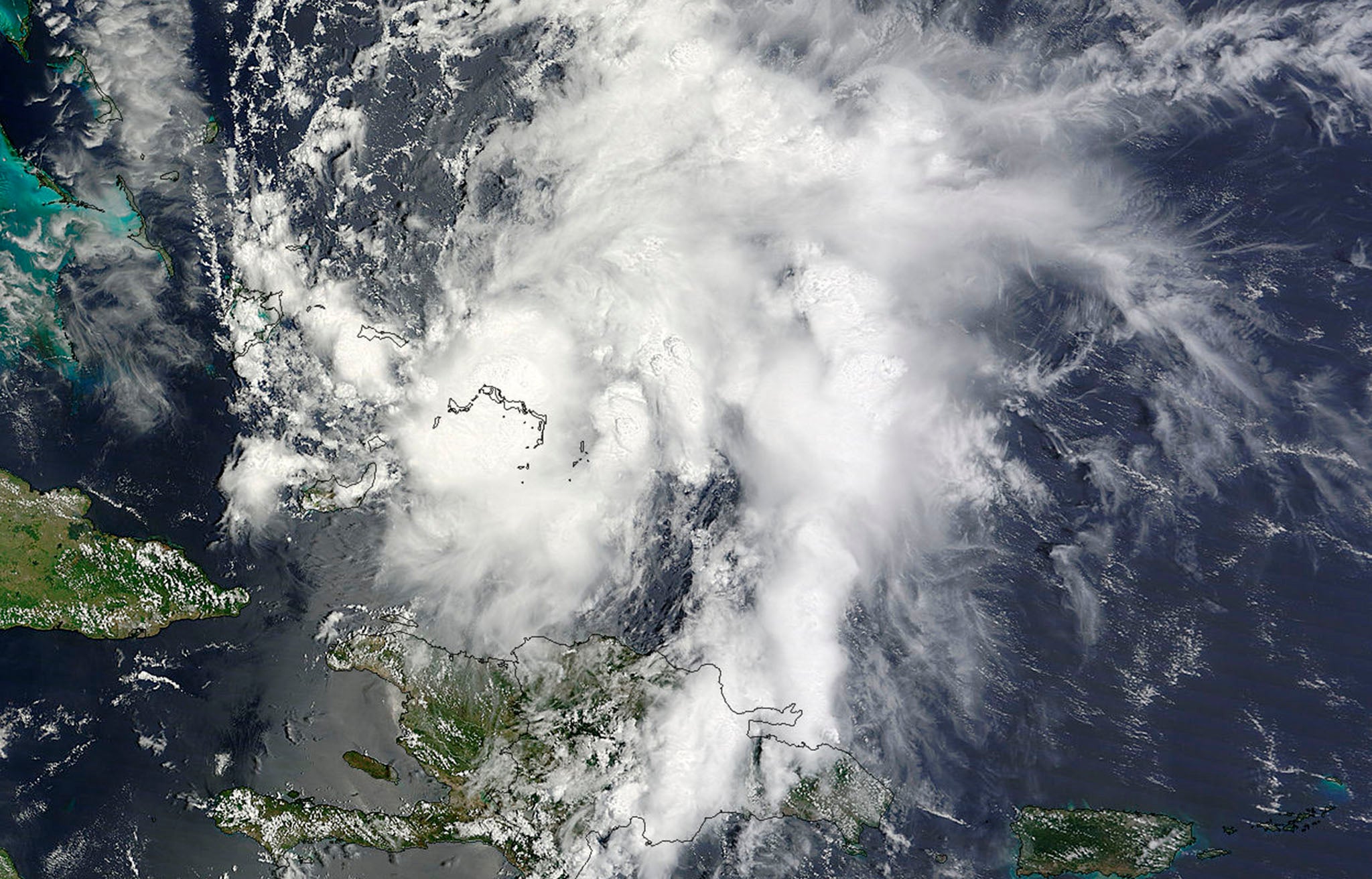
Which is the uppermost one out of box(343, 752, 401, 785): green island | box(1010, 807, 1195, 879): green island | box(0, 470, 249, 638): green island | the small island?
the small island

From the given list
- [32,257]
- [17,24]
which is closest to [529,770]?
[32,257]

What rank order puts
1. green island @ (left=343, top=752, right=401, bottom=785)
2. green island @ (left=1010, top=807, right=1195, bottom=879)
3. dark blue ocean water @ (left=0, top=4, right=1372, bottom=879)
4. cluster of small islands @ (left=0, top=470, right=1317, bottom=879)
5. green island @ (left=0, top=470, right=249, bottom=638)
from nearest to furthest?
dark blue ocean water @ (left=0, top=4, right=1372, bottom=879) → green island @ (left=1010, top=807, right=1195, bottom=879) → cluster of small islands @ (left=0, top=470, right=1317, bottom=879) → green island @ (left=343, top=752, right=401, bottom=785) → green island @ (left=0, top=470, right=249, bottom=638)

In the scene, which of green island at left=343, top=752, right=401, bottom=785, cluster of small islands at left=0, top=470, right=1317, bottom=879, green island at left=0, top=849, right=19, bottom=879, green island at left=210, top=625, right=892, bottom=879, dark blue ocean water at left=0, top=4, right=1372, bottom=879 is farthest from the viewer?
green island at left=0, top=849, right=19, bottom=879

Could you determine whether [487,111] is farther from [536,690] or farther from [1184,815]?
[1184,815]

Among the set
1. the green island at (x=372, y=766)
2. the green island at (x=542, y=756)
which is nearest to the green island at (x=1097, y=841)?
the green island at (x=542, y=756)

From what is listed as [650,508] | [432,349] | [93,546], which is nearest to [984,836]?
[650,508]

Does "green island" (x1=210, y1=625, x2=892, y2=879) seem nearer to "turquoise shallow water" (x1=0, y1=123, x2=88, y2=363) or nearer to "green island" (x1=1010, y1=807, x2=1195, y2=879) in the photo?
"green island" (x1=1010, y1=807, x2=1195, y2=879)

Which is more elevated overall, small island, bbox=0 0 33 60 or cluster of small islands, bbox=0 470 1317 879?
small island, bbox=0 0 33 60

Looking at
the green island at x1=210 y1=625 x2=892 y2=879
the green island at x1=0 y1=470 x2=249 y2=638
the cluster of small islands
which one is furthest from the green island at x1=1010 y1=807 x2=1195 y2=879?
the green island at x1=0 y1=470 x2=249 y2=638
